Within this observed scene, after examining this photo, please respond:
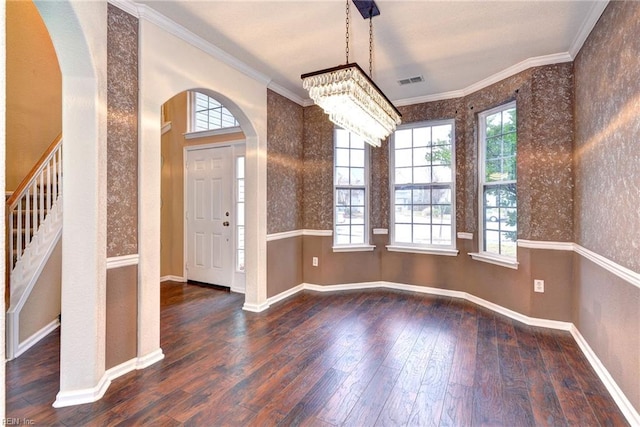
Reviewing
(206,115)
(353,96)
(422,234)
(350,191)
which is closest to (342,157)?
(350,191)

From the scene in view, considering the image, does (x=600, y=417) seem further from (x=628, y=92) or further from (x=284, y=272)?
(x=284, y=272)

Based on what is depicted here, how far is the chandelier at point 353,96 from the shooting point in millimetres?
2104

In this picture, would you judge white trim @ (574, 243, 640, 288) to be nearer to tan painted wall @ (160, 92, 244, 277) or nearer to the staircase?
the staircase

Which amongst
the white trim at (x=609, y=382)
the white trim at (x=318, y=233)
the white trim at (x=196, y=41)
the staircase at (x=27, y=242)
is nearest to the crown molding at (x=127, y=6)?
the white trim at (x=196, y=41)

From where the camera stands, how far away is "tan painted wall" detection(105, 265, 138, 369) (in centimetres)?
224

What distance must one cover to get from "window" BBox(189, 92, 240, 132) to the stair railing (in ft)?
6.72

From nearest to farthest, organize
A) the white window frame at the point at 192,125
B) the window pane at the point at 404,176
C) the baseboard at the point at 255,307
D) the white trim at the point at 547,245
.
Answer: the white trim at the point at 547,245 < the baseboard at the point at 255,307 < the window pane at the point at 404,176 < the white window frame at the point at 192,125

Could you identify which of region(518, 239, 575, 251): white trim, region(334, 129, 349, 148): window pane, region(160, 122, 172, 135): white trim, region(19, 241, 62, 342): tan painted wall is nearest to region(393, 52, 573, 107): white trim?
region(334, 129, 349, 148): window pane

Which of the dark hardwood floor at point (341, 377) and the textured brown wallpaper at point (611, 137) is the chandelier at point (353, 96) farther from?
the dark hardwood floor at point (341, 377)

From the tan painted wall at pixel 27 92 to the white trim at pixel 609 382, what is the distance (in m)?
5.79

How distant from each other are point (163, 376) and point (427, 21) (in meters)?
3.35

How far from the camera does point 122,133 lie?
229 cm

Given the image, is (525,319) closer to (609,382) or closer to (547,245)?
(547,245)

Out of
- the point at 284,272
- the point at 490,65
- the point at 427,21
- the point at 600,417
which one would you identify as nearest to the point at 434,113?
the point at 490,65
